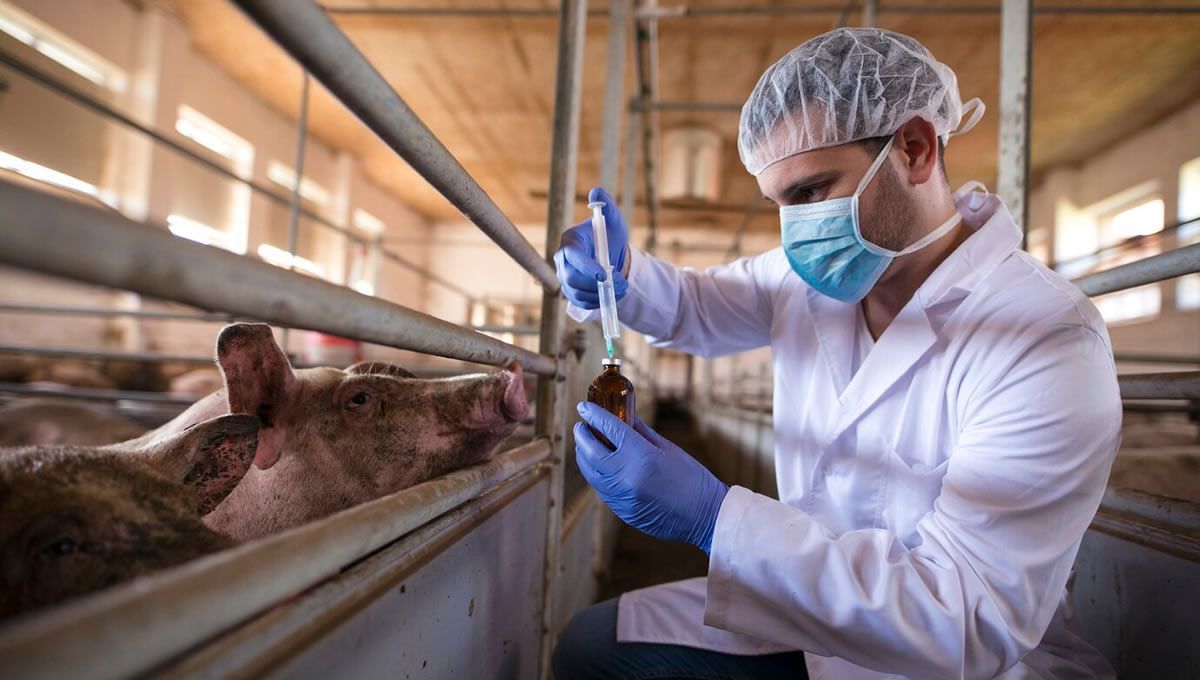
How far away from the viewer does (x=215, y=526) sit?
4.48 ft

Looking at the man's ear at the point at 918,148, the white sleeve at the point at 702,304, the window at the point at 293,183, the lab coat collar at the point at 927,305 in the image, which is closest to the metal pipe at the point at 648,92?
the white sleeve at the point at 702,304

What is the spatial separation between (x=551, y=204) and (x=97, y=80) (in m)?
7.79

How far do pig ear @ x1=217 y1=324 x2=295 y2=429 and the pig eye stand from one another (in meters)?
→ 0.62

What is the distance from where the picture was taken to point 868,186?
52.3 inches

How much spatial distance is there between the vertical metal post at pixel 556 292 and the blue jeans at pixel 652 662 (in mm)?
167

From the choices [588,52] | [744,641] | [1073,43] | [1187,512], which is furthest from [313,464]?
[1073,43]

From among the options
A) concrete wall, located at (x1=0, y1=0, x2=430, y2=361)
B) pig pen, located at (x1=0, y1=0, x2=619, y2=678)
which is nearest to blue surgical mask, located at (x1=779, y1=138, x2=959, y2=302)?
pig pen, located at (x1=0, y1=0, x2=619, y2=678)

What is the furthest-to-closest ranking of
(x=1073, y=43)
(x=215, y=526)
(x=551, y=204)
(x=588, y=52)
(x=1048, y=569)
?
(x=588, y=52), (x=1073, y=43), (x=551, y=204), (x=215, y=526), (x=1048, y=569)

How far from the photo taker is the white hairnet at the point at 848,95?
1.34m

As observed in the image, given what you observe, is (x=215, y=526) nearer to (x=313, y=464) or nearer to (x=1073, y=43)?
(x=313, y=464)

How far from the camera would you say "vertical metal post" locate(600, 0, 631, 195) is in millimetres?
2918

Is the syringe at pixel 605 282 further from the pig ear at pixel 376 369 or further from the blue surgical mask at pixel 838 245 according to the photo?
the pig ear at pixel 376 369

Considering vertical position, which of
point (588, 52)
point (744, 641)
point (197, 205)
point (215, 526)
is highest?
point (588, 52)

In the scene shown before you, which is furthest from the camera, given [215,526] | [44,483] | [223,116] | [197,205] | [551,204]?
[223,116]
